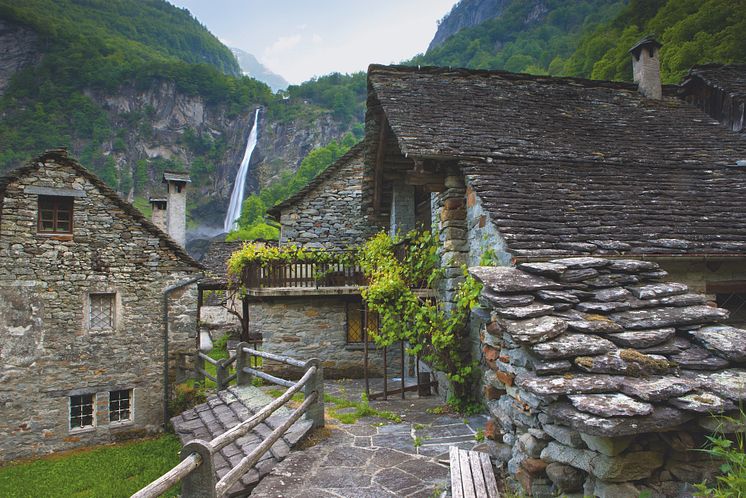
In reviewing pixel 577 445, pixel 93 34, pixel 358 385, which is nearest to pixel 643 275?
pixel 577 445

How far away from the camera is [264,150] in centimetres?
5594

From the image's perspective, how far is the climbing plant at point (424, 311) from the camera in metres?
6.74

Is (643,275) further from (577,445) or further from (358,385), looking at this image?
(358,385)

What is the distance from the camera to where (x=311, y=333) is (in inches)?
462

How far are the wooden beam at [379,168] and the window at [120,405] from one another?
8.45 m

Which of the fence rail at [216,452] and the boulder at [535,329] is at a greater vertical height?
the boulder at [535,329]

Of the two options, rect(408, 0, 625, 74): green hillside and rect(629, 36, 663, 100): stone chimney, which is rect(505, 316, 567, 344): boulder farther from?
rect(408, 0, 625, 74): green hillside

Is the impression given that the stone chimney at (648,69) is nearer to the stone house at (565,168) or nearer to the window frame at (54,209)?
the stone house at (565,168)

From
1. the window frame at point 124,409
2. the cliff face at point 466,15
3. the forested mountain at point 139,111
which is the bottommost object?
the window frame at point 124,409

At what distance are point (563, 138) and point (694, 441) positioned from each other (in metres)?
6.34

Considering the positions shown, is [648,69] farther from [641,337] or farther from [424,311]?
[641,337]

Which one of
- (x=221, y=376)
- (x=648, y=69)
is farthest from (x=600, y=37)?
(x=221, y=376)

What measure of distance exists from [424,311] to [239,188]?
155 ft

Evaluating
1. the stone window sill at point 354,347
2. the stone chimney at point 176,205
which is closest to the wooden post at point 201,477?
the stone window sill at point 354,347
